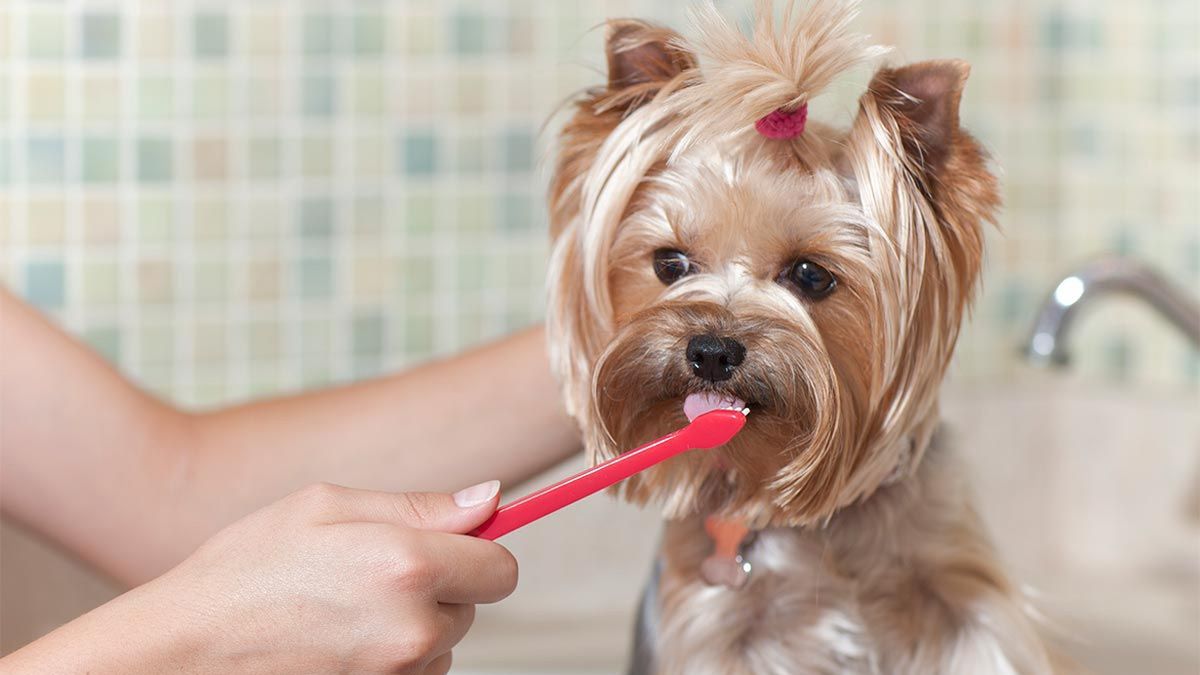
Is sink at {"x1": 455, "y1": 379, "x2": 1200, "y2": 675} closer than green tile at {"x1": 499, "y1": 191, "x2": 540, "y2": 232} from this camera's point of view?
Yes

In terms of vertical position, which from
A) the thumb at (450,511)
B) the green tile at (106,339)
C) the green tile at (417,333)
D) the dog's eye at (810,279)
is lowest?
the green tile at (417,333)

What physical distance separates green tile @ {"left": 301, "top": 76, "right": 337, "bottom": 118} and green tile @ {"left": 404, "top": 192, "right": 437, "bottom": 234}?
0.13 metres

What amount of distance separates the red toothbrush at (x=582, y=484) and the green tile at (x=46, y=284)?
95 cm

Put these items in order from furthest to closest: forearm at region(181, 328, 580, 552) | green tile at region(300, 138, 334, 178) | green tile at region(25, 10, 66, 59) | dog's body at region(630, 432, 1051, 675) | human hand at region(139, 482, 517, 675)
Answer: green tile at region(300, 138, 334, 178), green tile at region(25, 10, 66, 59), forearm at region(181, 328, 580, 552), dog's body at region(630, 432, 1051, 675), human hand at region(139, 482, 517, 675)

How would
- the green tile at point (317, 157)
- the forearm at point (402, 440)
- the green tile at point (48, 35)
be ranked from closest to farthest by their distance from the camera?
the forearm at point (402, 440) < the green tile at point (48, 35) < the green tile at point (317, 157)

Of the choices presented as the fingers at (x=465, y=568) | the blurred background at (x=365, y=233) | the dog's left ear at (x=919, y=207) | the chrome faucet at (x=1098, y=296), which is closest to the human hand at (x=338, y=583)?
A: the fingers at (x=465, y=568)

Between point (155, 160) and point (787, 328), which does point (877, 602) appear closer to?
point (787, 328)

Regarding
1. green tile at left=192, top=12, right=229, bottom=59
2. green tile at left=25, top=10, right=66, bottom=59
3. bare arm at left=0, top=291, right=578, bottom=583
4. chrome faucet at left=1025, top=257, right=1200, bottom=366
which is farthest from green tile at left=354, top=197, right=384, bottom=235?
chrome faucet at left=1025, top=257, right=1200, bottom=366

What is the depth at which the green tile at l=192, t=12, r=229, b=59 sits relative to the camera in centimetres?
141

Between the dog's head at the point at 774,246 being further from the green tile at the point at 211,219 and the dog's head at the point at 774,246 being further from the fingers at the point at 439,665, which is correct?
the green tile at the point at 211,219

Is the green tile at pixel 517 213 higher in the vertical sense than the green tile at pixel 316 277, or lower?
higher

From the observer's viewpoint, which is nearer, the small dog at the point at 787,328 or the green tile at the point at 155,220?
the small dog at the point at 787,328

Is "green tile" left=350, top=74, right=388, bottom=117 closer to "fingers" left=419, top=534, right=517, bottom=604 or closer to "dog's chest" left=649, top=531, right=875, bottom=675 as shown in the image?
"dog's chest" left=649, top=531, right=875, bottom=675

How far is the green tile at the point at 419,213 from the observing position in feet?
4.96
